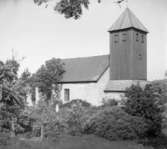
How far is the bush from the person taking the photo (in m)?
14.1

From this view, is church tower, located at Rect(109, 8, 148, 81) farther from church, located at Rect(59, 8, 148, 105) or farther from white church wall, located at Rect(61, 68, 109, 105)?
white church wall, located at Rect(61, 68, 109, 105)

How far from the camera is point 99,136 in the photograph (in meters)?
14.6

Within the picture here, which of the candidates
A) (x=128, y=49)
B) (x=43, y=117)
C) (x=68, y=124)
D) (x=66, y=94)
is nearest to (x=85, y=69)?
(x=66, y=94)

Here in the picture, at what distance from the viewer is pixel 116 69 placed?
108 ft

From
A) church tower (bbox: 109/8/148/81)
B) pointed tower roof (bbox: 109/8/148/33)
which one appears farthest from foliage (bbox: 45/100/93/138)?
pointed tower roof (bbox: 109/8/148/33)

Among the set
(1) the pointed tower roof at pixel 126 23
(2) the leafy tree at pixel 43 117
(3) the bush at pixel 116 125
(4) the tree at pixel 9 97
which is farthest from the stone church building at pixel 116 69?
(4) the tree at pixel 9 97

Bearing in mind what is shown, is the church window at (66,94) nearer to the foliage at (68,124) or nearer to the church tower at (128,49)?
the church tower at (128,49)

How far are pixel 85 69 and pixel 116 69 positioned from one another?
502 centimetres

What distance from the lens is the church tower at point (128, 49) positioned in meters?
31.8

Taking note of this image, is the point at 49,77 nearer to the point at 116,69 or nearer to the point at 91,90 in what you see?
the point at 91,90

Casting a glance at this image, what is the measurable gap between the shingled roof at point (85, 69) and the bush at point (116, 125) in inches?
621

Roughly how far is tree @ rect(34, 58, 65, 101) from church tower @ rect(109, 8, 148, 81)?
838 centimetres

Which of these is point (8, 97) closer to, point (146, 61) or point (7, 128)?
point (7, 128)

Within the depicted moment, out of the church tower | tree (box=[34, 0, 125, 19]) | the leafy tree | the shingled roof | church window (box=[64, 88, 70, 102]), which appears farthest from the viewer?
church window (box=[64, 88, 70, 102])
